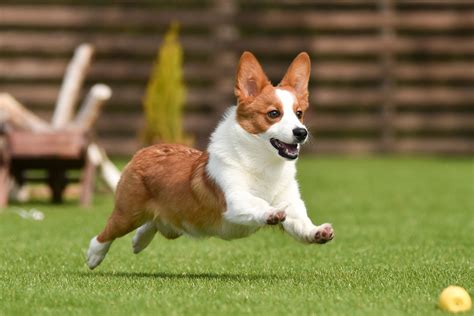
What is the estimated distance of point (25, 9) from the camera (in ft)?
43.1

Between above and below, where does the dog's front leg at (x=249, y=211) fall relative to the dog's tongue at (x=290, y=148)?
below

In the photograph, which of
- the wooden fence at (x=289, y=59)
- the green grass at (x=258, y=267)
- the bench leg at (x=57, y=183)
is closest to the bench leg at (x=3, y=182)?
the green grass at (x=258, y=267)

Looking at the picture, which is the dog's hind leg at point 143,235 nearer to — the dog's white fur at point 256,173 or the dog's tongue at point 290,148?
the dog's white fur at point 256,173

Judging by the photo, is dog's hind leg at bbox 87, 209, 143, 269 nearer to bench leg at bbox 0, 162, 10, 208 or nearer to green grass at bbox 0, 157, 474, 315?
green grass at bbox 0, 157, 474, 315

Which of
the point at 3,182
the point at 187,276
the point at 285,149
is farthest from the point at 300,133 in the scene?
the point at 3,182

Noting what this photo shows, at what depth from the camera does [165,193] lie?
4.57m

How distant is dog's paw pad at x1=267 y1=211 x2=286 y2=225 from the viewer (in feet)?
13.0

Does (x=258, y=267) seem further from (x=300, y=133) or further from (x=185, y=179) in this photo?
(x=300, y=133)

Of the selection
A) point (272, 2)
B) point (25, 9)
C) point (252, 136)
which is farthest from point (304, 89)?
point (272, 2)

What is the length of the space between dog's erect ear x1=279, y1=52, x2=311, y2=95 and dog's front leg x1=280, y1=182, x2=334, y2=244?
401 mm

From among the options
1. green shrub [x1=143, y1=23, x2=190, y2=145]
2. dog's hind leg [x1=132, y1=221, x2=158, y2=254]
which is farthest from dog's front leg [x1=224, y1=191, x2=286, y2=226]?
green shrub [x1=143, y1=23, x2=190, y2=145]

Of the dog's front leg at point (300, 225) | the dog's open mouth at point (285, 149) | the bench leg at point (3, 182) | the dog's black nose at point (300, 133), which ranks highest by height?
the dog's black nose at point (300, 133)

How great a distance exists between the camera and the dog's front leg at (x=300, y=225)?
13.3 ft

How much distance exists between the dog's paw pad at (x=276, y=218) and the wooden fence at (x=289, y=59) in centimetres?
917
